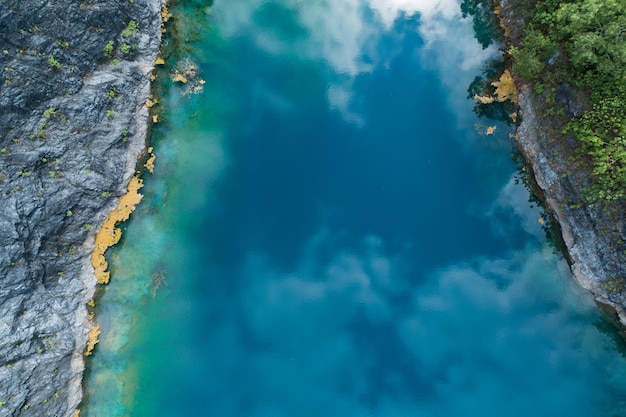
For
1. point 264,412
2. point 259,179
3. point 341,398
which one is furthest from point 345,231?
→ point 264,412

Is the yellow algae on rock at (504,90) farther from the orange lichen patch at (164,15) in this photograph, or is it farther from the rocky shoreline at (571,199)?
the orange lichen patch at (164,15)

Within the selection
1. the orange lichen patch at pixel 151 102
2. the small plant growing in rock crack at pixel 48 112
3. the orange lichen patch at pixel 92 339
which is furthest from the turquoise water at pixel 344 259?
the small plant growing in rock crack at pixel 48 112

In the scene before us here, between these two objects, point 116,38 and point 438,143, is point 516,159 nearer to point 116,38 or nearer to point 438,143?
point 438,143

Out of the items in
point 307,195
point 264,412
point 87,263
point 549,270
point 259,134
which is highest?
point 259,134

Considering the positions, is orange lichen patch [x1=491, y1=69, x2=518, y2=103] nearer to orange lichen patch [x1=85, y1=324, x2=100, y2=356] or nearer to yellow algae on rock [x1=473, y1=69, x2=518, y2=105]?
yellow algae on rock [x1=473, y1=69, x2=518, y2=105]

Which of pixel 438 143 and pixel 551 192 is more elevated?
pixel 438 143

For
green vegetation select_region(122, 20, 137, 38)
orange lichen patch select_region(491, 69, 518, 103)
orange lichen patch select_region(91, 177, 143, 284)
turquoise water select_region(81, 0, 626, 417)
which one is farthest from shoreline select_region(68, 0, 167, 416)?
orange lichen patch select_region(491, 69, 518, 103)
